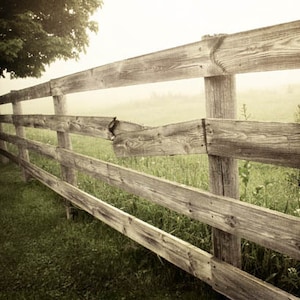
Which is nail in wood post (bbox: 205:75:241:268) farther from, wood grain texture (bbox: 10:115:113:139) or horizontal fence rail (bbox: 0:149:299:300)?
wood grain texture (bbox: 10:115:113:139)

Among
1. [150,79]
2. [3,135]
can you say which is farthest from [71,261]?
[3,135]

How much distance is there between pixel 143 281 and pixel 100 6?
978 centimetres

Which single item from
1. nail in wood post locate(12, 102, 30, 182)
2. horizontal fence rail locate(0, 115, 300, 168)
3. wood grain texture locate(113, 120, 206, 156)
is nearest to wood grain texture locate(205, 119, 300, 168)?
horizontal fence rail locate(0, 115, 300, 168)

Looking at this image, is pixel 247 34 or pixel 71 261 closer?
pixel 247 34

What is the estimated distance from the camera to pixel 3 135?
312 inches

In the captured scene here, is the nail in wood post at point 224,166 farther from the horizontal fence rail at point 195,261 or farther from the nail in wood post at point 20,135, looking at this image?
the nail in wood post at point 20,135

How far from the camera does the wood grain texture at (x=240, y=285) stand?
1.99 m

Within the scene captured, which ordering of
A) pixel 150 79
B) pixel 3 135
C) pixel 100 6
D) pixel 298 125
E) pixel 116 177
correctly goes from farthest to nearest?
pixel 100 6 → pixel 3 135 → pixel 116 177 → pixel 150 79 → pixel 298 125

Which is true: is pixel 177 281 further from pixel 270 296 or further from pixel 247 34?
pixel 247 34

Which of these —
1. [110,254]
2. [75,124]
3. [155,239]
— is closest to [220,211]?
[155,239]

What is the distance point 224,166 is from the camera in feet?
7.14

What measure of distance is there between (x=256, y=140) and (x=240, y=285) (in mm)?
988

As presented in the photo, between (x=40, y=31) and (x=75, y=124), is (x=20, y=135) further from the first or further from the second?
(x=40, y=31)

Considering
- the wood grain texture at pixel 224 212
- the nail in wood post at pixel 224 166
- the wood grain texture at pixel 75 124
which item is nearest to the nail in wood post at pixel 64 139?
the wood grain texture at pixel 75 124
